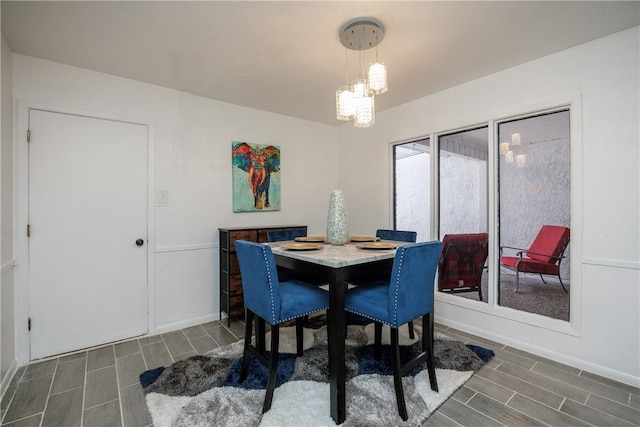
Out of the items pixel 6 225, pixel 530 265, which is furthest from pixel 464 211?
pixel 6 225

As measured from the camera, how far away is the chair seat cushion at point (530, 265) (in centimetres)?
273

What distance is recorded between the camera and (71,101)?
2.60 metres

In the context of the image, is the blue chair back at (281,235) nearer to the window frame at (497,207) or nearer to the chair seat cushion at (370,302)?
the chair seat cushion at (370,302)

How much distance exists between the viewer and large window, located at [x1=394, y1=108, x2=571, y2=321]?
8.39 feet

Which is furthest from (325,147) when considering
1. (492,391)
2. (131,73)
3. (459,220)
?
(492,391)

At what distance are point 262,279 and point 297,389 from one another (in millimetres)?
842

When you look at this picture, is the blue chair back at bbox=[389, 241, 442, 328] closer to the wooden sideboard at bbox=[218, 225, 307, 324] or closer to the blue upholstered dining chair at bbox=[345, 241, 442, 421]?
the blue upholstered dining chair at bbox=[345, 241, 442, 421]

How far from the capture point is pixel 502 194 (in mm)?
2875

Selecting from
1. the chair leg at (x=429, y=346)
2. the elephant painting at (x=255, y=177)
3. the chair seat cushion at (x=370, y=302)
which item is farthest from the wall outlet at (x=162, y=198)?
the chair leg at (x=429, y=346)

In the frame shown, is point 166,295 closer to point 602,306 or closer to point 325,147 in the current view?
point 325,147

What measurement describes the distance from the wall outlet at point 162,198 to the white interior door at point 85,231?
0.12 metres

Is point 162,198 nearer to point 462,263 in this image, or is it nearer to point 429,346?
point 429,346

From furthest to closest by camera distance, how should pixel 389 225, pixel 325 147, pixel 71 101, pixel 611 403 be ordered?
pixel 325 147, pixel 389 225, pixel 71 101, pixel 611 403

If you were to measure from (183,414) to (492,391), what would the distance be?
198cm
